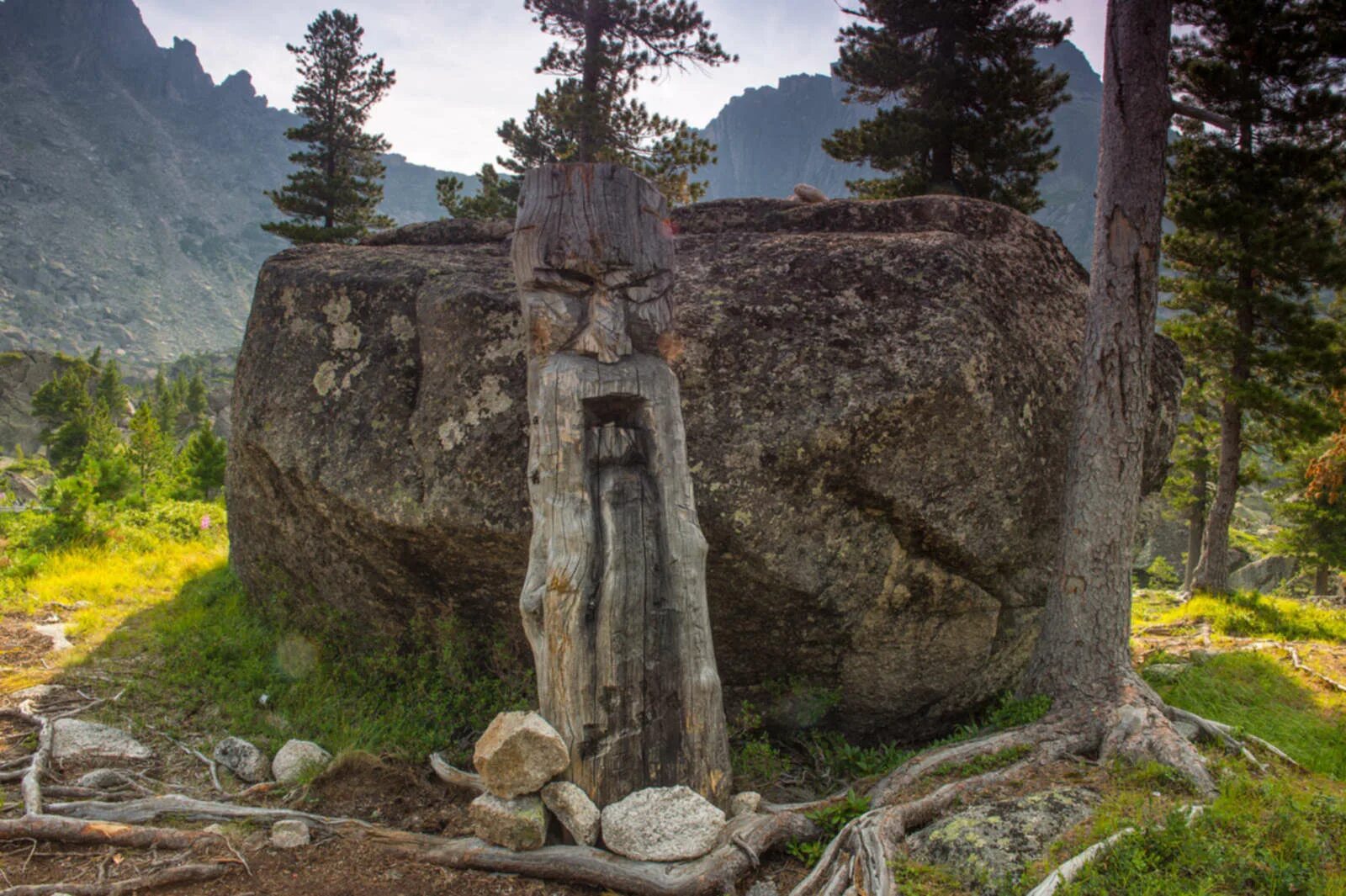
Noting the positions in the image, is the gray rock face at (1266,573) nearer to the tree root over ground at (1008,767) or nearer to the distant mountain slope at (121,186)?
the tree root over ground at (1008,767)

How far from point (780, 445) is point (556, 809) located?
10.1 feet

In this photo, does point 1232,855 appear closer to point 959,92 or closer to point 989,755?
point 989,755

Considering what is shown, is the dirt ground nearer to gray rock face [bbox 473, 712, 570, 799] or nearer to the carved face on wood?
gray rock face [bbox 473, 712, 570, 799]

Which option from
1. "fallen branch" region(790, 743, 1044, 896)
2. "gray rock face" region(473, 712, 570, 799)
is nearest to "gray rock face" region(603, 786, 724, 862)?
"gray rock face" region(473, 712, 570, 799)

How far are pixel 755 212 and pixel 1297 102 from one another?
9.31m

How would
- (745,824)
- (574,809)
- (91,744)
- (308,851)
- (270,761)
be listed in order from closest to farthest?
(574,809) < (745,824) < (308,851) < (91,744) < (270,761)

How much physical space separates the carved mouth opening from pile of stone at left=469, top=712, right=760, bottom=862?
161 centimetres

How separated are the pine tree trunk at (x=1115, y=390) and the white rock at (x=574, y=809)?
3.89 meters

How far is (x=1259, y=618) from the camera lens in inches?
449

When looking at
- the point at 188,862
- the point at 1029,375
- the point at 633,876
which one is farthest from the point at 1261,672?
the point at 188,862

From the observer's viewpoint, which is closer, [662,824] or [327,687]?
[662,824]

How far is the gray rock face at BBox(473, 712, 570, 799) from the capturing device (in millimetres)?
3865

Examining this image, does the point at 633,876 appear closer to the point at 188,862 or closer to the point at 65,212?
the point at 188,862

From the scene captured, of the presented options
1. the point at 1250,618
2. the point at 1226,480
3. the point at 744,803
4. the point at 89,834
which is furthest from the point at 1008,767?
the point at 1226,480
